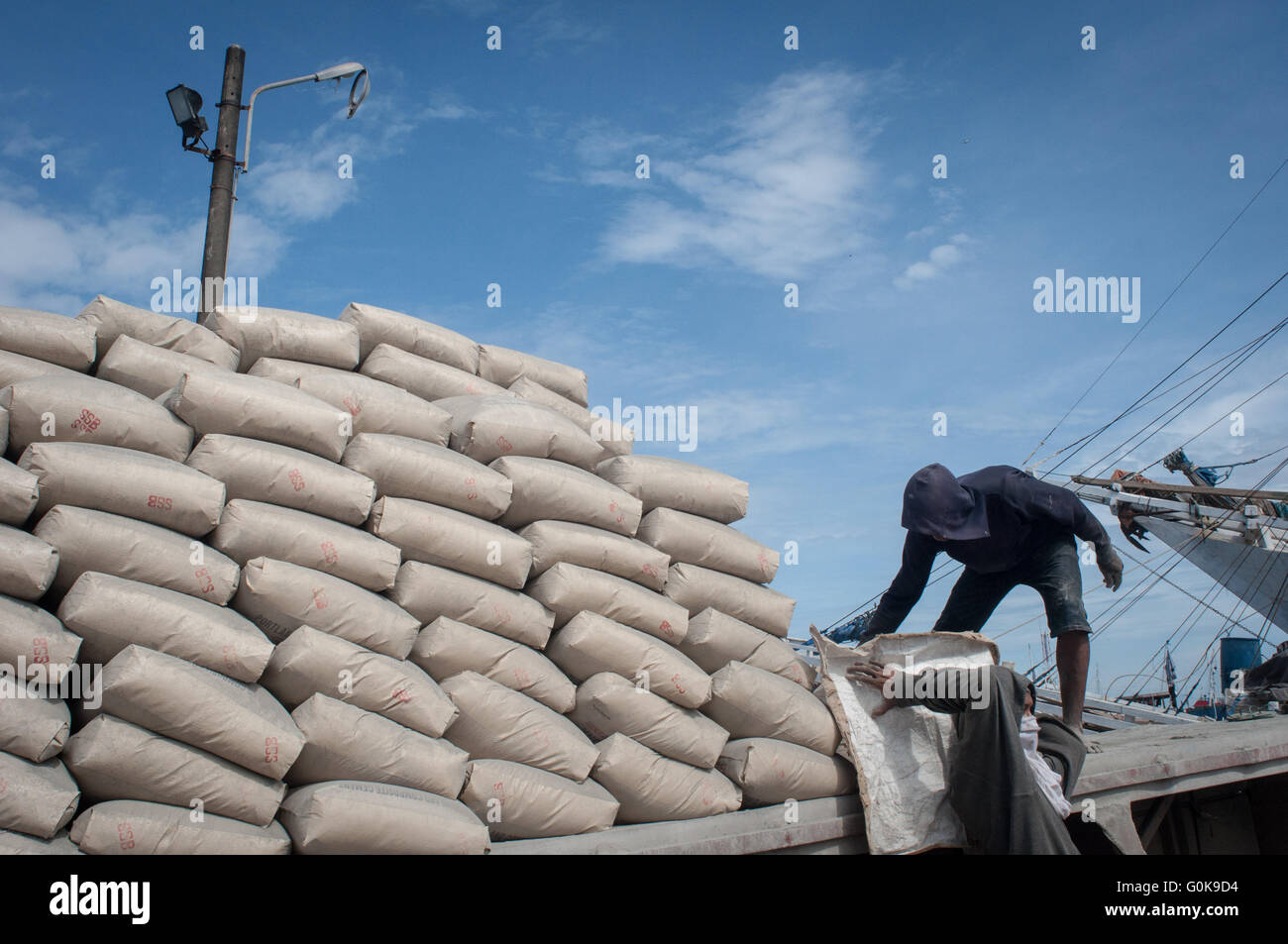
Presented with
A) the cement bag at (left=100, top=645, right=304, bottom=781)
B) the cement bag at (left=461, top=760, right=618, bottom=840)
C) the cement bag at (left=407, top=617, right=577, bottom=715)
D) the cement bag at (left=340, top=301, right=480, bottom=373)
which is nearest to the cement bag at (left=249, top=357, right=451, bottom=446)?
the cement bag at (left=340, top=301, right=480, bottom=373)

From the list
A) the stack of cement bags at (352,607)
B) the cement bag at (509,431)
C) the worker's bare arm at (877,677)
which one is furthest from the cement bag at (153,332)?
the worker's bare arm at (877,677)

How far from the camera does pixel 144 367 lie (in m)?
2.93

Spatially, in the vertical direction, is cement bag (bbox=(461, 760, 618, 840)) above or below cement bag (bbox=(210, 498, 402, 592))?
below

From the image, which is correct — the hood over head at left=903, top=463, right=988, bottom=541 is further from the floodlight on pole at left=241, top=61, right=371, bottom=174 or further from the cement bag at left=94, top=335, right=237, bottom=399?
the floodlight on pole at left=241, top=61, right=371, bottom=174

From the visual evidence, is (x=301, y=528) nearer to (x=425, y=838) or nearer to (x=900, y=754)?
(x=425, y=838)

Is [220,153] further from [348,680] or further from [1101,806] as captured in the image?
[1101,806]

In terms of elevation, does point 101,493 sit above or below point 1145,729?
above

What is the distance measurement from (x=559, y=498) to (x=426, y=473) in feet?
1.60

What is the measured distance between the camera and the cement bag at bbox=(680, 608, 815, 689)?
11.0ft

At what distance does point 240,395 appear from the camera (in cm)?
285

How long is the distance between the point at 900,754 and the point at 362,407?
2.10 meters

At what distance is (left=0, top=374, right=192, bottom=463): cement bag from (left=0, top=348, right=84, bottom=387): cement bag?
9cm

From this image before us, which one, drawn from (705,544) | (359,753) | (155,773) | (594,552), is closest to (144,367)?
(155,773)
